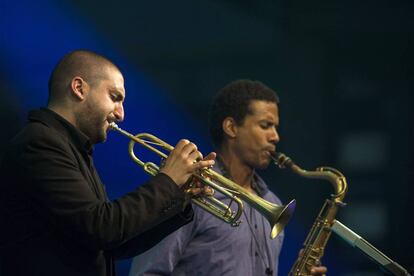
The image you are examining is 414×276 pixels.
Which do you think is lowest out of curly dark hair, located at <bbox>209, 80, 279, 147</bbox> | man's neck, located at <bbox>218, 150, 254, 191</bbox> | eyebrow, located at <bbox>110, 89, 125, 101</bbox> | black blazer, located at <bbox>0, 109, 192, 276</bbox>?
black blazer, located at <bbox>0, 109, 192, 276</bbox>

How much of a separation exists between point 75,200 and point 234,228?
122 cm

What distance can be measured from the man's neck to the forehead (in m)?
0.24

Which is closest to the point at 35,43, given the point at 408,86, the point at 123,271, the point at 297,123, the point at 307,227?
the point at 123,271

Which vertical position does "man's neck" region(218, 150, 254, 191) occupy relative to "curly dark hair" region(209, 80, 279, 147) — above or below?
below

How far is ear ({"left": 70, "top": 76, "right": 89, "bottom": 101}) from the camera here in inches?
97.8

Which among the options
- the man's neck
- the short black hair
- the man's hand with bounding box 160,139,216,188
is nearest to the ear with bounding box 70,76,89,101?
the short black hair

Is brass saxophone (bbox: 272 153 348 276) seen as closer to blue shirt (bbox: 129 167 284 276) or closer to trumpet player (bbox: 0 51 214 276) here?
blue shirt (bbox: 129 167 284 276)

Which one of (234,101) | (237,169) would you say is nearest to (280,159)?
(237,169)

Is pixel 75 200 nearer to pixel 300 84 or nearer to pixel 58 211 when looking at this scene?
pixel 58 211

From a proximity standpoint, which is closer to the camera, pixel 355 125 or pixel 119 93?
pixel 119 93

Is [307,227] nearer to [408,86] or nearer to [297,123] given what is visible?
[297,123]

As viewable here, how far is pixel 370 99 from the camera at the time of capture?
4.40 meters

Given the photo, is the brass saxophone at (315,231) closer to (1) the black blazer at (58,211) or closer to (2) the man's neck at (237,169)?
(2) the man's neck at (237,169)

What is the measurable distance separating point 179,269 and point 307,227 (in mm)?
1332
